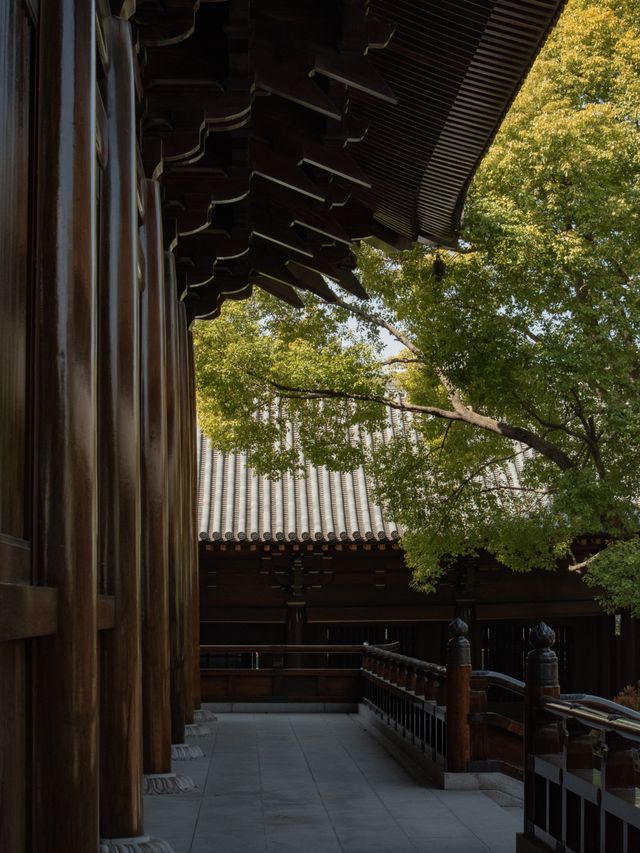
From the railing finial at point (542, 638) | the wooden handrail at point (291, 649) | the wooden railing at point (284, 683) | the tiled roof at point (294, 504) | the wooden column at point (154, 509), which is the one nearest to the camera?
the railing finial at point (542, 638)

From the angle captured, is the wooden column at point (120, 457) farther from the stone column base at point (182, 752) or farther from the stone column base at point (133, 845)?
the stone column base at point (182, 752)

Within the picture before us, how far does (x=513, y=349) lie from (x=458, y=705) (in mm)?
6321

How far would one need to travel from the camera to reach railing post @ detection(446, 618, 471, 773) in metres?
8.41

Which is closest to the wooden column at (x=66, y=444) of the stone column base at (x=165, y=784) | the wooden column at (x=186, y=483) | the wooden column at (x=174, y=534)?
the stone column base at (x=165, y=784)

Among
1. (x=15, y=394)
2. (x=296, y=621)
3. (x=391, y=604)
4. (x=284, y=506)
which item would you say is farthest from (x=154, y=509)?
(x=284, y=506)

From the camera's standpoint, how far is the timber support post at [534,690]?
6.08 meters

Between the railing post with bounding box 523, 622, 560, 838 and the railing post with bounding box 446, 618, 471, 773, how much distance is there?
7.01ft

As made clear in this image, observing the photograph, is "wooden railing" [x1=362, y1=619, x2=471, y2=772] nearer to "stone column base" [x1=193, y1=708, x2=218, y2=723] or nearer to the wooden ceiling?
"stone column base" [x1=193, y1=708, x2=218, y2=723]

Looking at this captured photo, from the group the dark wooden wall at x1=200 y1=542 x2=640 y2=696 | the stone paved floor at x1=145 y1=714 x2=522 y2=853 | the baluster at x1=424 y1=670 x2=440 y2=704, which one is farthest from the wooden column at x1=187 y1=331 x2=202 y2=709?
the dark wooden wall at x1=200 y1=542 x2=640 y2=696

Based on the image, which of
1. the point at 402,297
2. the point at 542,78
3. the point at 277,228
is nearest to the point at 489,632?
Result: the point at 402,297

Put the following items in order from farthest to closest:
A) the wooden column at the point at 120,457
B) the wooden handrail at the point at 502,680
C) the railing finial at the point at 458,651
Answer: the railing finial at the point at 458,651 → the wooden handrail at the point at 502,680 → the wooden column at the point at 120,457

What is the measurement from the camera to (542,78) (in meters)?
16.0

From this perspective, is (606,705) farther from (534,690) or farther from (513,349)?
(513,349)

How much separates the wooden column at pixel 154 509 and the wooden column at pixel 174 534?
1.29 meters
